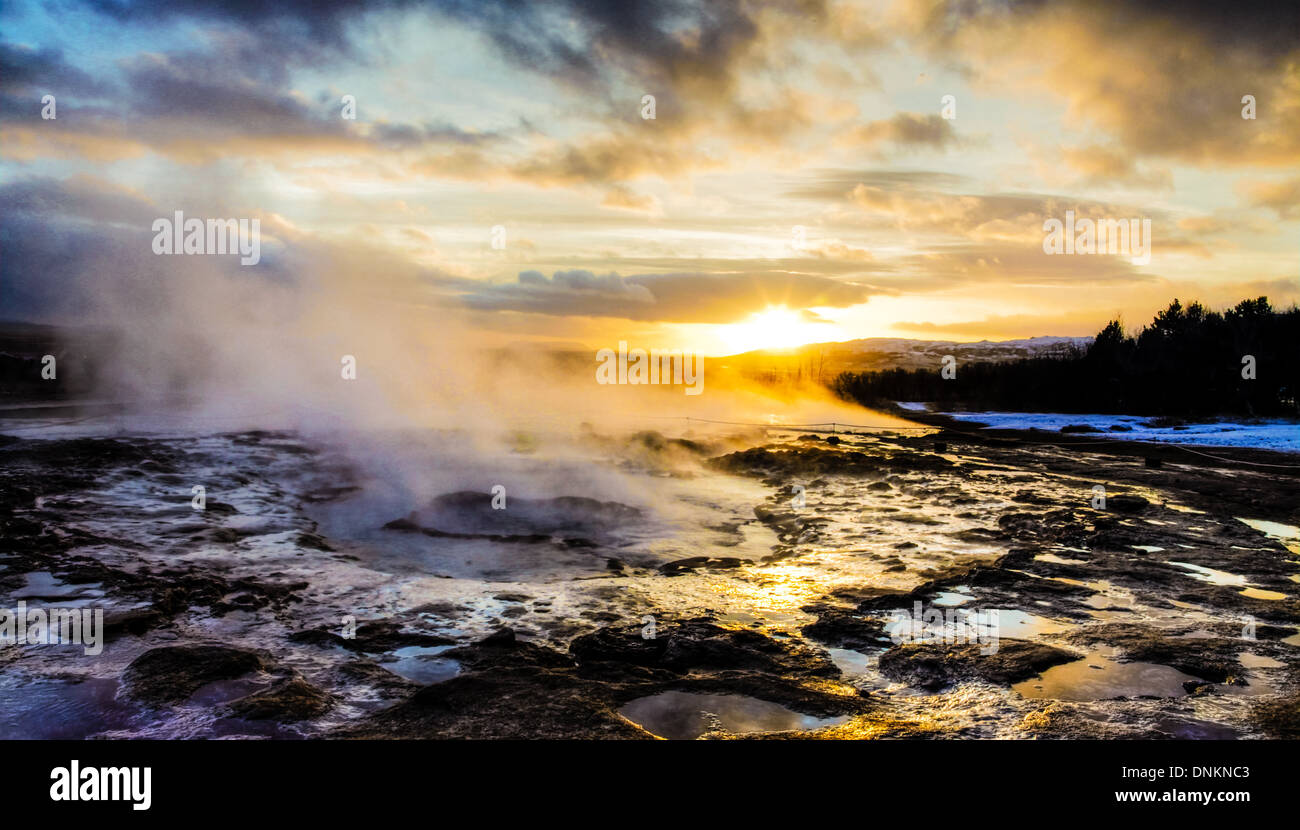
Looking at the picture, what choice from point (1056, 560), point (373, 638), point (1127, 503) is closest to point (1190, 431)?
point (1127, 503)

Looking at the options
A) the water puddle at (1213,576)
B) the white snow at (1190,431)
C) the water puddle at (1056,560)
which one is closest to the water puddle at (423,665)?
the water puddle at (1056,560)

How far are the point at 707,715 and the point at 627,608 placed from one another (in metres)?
2.13

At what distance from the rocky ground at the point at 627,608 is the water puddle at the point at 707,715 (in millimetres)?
19

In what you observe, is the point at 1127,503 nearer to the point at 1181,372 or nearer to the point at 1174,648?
the point at 1174,648

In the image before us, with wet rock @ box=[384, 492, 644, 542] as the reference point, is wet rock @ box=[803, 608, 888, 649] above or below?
below

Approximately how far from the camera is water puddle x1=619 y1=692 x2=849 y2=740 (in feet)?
12.7

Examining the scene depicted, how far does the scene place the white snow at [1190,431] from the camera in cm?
2212

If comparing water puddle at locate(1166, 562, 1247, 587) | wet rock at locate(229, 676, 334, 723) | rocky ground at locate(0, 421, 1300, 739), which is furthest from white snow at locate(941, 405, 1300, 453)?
wet rock at locate(229, 676, 334, 723)

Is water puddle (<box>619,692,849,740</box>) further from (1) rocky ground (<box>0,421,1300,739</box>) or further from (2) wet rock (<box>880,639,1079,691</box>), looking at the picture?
(2) wet rock (<box>880,639,1079,691</box>)

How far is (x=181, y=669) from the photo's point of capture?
4.29m

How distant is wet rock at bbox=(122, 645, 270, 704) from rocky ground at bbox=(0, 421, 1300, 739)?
0.07 ft

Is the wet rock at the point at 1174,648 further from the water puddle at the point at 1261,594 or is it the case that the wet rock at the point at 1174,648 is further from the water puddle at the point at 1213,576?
the water puddle at the point at 1213,576
